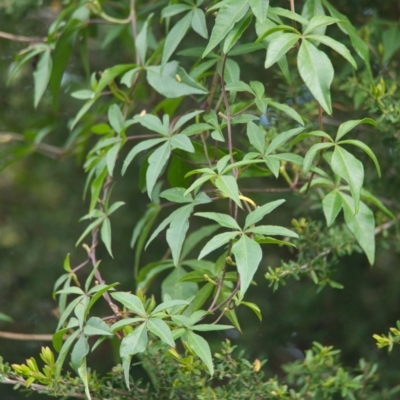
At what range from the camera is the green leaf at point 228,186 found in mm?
751

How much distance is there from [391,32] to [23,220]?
139cm

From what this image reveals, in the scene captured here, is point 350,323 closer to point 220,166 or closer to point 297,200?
point 297,200

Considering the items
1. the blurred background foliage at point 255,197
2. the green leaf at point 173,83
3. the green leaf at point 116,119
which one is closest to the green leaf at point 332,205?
the blurred background foliage at point 255,197

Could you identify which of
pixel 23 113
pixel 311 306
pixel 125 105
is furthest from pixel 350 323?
Result: pixel 23 113

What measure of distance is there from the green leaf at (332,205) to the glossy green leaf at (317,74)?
9.1 inches

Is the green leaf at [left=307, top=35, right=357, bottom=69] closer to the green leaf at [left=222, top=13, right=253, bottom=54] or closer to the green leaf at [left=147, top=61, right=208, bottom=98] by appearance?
the green leaf at [left=222, top=13, right=253, bottom=54]

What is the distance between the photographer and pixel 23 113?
2059mm

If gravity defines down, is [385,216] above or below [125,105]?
below

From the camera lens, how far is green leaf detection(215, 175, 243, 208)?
75 centimetres

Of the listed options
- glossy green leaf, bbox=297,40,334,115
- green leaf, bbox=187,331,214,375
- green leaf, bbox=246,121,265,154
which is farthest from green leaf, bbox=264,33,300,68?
green leaf, bbox=187,331,214,375

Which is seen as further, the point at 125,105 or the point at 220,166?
the point at 125,105

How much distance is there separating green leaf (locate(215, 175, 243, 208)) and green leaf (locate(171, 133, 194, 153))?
12 cm

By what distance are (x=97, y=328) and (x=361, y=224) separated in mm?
442

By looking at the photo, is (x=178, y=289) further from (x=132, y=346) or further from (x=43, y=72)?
(x=43, y=72)
